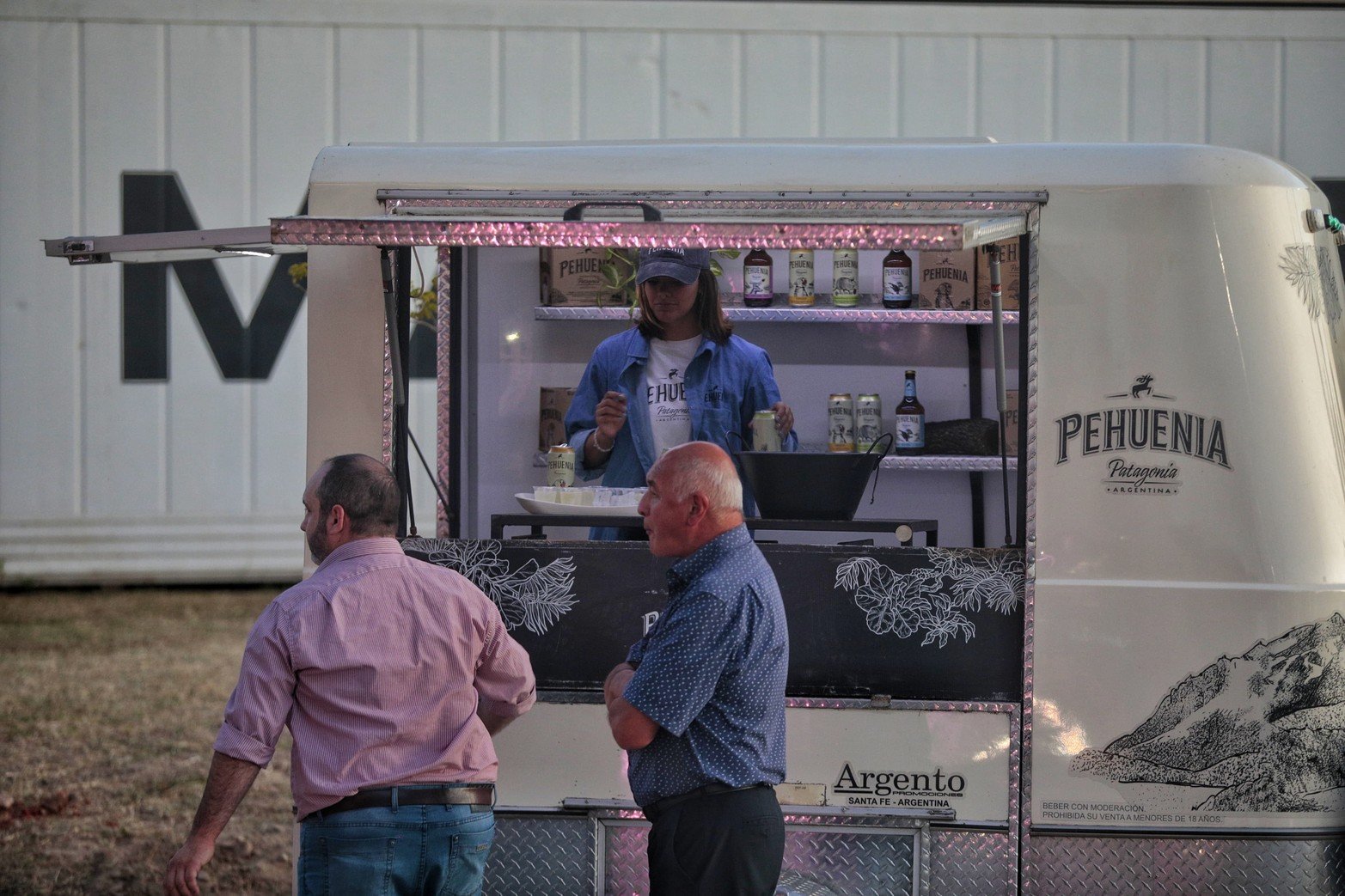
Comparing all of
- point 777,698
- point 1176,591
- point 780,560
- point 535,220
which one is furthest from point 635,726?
point 1176,591

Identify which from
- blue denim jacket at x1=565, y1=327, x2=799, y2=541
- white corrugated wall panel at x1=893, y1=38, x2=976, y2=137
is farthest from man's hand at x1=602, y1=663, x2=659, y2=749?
white corrugated wall panel at x1=893, y1=38, x2=976, y2=137

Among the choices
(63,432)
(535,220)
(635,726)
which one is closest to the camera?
(635,726)

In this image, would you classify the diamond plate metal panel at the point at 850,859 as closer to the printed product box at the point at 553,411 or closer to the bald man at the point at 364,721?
the bald man at the point at 364,721

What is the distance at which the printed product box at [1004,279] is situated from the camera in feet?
13.7

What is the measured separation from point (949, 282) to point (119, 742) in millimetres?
4747

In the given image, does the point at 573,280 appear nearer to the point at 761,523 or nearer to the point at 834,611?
the point at 761,523

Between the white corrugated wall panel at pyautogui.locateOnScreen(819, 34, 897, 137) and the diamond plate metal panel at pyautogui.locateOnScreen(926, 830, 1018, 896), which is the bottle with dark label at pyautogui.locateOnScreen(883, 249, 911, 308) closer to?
the diamond plate metal panel at pyautogui.locateOnScreen(926, 830, 1018, 896)

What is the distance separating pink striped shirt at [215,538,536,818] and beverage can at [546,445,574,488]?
1252mm

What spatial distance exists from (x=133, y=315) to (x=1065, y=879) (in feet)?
20.4

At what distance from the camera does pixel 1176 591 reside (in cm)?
330

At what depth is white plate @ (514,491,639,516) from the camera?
144 inches

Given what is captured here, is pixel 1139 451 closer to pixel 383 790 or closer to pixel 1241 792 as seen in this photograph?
pixel 1241 792

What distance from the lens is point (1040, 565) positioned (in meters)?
3.34

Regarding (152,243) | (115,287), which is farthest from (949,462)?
(115,287)
